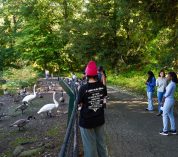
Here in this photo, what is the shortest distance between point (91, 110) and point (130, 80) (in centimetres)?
2529

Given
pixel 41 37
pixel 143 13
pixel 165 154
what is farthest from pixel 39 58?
pixel 165 154

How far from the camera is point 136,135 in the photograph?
11.6 metres

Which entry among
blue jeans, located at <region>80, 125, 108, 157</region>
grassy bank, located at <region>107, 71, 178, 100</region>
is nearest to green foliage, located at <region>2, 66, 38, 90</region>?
grassy bank, located at <region>107, 71, 178, 100</region>

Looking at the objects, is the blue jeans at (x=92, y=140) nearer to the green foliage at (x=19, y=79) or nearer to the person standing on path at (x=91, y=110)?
the person standing on path at (x=91, y=110)

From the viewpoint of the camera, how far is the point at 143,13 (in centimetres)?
1805

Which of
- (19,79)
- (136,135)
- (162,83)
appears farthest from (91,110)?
(19,79)

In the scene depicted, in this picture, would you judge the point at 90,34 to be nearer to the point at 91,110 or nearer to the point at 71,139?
the point at 91,110

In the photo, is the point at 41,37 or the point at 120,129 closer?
the point at 120,129

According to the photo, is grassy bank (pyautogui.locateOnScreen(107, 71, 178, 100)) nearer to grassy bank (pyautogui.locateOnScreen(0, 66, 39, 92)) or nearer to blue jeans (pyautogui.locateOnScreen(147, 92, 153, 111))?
grassy bank (pyautogui.locateOnScreen(0, 66, 39, 92))

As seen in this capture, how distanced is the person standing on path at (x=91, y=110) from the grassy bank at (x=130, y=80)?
1842cm

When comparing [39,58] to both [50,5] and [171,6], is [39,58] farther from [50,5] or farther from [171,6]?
[171,6]

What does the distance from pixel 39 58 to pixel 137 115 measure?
3680cm

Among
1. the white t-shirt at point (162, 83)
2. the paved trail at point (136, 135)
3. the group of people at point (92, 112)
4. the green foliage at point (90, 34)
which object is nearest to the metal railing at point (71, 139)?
the group of people at point (92, 112)

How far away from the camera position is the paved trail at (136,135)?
971 cm
